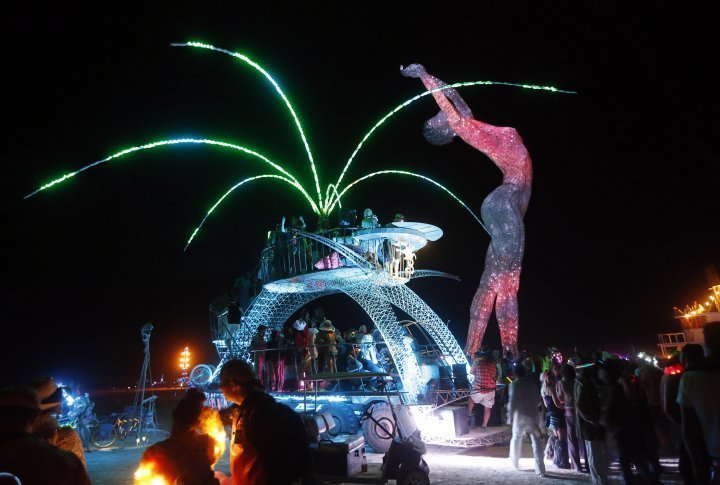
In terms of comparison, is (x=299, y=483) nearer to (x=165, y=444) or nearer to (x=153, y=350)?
(x=165, y=444)

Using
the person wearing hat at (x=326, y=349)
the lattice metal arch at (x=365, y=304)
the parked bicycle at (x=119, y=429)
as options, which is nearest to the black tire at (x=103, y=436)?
the parked bicycle at (x=119, y=429)

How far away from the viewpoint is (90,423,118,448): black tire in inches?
517

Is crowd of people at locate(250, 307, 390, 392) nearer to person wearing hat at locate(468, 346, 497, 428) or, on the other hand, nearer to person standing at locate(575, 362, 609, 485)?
person wearing hat at locate(468, 346, 497, 428)

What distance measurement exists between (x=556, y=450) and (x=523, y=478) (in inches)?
51.8

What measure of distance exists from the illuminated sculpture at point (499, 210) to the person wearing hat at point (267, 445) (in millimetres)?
15415

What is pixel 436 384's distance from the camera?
12.1 metres

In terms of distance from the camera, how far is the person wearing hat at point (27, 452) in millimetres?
2264

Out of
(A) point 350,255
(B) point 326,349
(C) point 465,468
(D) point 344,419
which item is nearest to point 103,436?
(B) point 326,349

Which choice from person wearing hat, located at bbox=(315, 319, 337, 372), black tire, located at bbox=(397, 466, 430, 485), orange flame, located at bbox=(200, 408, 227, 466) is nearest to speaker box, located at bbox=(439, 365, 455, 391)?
person wearing hat, located at bbox=(315, 319, 337, 372)

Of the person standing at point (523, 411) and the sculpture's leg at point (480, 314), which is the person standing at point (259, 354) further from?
the sculpture's leg at point (480, 314)

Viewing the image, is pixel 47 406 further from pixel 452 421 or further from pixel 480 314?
pixel 480 314

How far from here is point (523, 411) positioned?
8008 millimetres

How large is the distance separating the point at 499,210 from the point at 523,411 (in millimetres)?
11941

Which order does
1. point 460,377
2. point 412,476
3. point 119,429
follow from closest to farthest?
point 412,476 < point 460,377 < point 119,429
